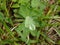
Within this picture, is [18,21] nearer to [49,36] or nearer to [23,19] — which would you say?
[23,19]

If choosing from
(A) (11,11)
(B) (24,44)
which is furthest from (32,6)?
(B) (24,44)

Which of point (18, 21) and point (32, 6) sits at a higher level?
point (32, 6)

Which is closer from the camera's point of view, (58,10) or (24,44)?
(24,44)

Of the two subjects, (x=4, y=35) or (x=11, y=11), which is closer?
(x=4, y=35)

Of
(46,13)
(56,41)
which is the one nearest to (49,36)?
(56,41)

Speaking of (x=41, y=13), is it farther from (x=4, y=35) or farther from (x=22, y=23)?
(x=4, y=35)

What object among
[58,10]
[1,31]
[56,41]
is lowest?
[56,41]
